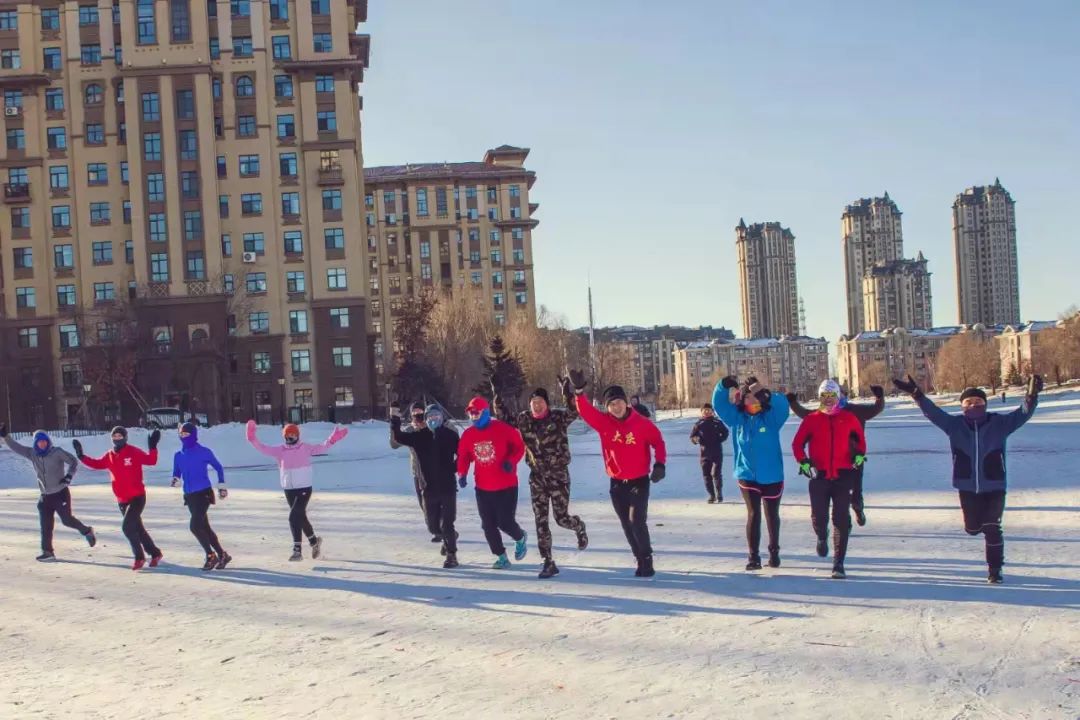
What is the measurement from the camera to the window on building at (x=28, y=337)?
2598 inches

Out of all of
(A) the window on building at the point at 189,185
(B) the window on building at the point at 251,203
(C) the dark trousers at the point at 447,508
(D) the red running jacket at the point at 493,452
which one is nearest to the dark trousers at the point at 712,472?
(C) the dark trousers at the point at 447,508

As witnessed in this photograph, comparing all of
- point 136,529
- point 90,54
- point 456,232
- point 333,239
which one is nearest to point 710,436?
point 136,529

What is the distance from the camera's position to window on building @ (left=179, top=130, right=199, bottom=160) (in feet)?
209

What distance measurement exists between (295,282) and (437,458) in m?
57.5

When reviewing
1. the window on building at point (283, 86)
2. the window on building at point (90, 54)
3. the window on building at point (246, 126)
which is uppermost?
the window on building at point (90, 54)

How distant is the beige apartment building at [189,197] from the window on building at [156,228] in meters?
0.12

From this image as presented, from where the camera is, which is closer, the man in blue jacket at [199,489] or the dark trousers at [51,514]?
the man in blue jacket at [199,489]

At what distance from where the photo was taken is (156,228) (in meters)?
64.2

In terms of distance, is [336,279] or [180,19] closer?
[180,19]

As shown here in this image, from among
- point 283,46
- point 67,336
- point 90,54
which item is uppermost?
point 283,46

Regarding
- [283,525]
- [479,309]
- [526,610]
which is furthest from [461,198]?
[526,610]

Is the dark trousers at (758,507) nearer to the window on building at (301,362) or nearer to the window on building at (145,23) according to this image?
the window on building at (301,362)

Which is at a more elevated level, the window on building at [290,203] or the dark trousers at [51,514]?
the window on building at [290,203]

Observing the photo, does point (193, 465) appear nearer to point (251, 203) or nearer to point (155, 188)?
point (251, 203)
